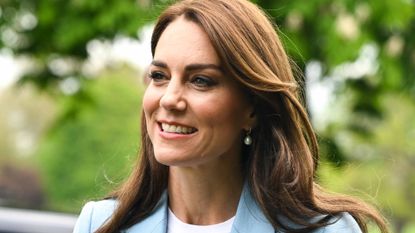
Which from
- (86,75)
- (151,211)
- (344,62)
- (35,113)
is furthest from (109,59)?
(35,113)

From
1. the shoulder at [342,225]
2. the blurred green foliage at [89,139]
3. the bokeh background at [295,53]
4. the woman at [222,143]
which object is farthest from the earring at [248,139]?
the blurred green foliage at [89,139]

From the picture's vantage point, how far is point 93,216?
3207 millimetres

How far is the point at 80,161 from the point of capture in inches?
1635

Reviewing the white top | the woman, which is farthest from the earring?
the white top

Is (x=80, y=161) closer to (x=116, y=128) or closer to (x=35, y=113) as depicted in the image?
(x=116, y=128)

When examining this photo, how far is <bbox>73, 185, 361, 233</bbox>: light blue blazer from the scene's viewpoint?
10.0 feet

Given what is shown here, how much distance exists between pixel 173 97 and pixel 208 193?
0.36m

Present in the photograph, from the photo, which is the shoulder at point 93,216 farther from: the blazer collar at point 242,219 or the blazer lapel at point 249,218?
the blazer lapel at point 249,218

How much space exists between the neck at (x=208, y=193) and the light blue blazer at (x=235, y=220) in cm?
4

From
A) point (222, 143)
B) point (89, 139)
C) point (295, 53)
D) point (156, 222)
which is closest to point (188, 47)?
point (222, 143)

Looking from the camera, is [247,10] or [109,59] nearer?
[247,10]

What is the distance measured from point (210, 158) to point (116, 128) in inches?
1529

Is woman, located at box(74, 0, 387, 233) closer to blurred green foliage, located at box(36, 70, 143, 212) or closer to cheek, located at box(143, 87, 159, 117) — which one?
cheek, located at box(143, 87, 159, 117)

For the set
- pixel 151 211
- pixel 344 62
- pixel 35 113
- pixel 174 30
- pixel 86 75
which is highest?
pixel 174 30
